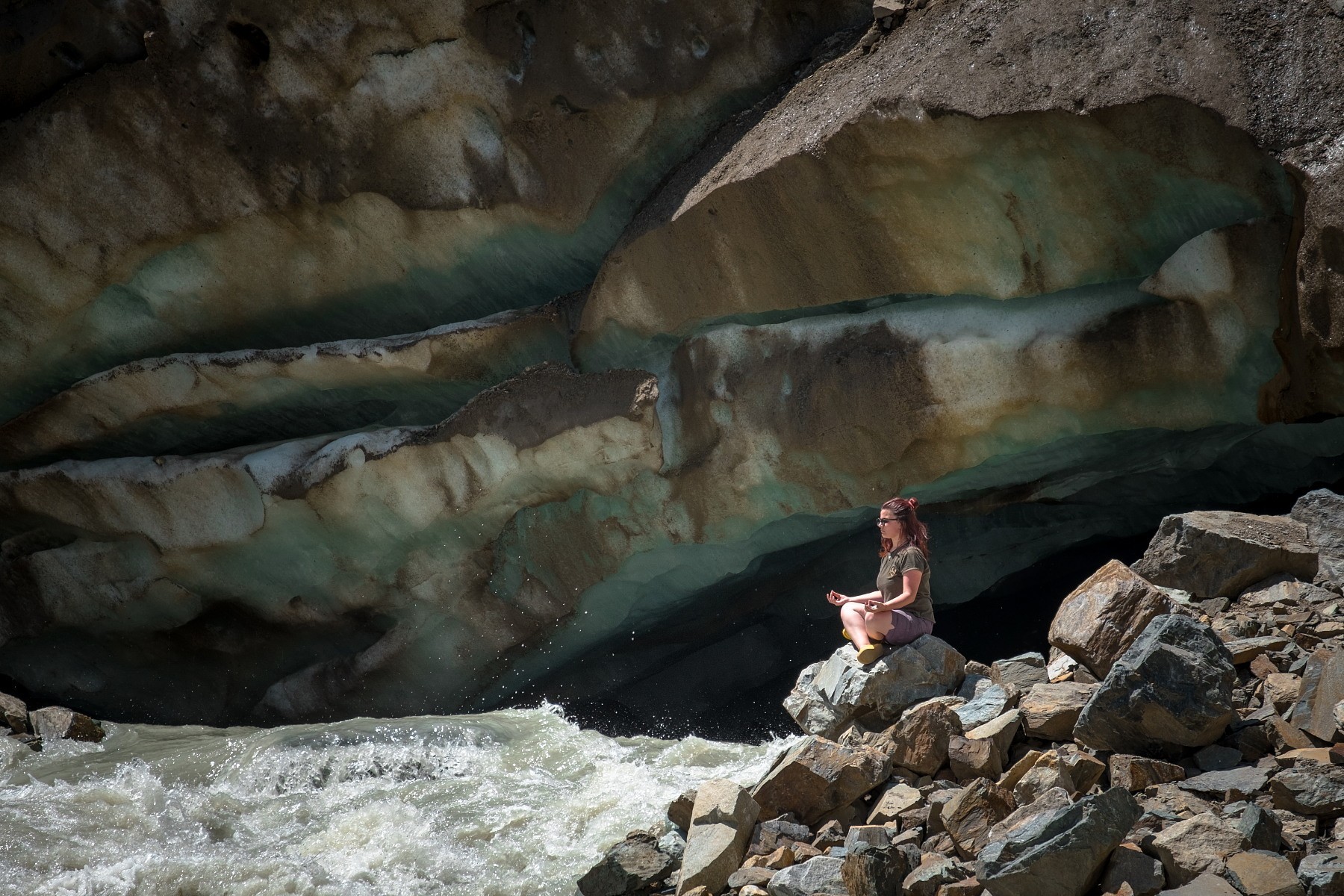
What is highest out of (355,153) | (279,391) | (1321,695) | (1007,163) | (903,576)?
(355,153)

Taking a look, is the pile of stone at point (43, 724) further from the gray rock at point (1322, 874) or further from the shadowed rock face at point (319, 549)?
the gray rock at point (1322, 874)

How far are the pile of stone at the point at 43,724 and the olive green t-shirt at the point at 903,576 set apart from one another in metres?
4.90

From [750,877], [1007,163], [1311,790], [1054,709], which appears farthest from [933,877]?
[1007,163]

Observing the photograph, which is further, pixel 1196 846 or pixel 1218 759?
pixel 1218 759

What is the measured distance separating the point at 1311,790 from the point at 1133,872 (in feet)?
1.75

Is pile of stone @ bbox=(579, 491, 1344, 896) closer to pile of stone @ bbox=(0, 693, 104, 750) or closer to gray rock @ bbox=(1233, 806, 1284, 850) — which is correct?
gray rock @ bbox=(1233, 806, 1284, 850)

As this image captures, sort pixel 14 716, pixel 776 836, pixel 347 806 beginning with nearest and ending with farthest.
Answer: pixel 776 836
pixel 347 806
pixel 14 716

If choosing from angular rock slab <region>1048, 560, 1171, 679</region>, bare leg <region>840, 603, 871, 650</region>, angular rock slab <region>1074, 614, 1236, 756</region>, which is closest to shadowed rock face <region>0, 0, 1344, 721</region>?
angular rock slab <region>1048, 560, 1171, 679</region>

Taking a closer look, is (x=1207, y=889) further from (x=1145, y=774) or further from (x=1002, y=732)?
(x=1002, y=732)

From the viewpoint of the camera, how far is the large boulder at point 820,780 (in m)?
3.75

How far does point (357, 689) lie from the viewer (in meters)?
7.30

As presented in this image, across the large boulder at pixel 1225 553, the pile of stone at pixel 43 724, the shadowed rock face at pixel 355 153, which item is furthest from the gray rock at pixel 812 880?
the pile of stone at pixel 43 724

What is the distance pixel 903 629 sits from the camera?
14.2 ft

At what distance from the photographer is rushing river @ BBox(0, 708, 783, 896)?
13.8ft
